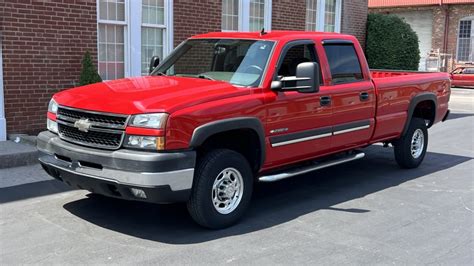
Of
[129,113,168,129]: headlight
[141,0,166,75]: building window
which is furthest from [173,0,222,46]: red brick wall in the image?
[129,113,168,129]: headlight

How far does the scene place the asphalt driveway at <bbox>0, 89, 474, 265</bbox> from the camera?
4.62 m

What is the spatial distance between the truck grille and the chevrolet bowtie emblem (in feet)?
0.07

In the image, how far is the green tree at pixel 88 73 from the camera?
9.37 meters

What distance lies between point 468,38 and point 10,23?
32474 millimetres

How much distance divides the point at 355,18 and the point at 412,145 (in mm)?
9949

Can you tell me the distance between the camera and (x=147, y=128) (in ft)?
15.4

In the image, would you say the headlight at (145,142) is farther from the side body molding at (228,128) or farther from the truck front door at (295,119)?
the truck front door at (295,119)

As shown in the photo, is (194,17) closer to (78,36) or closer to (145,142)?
(78,36)

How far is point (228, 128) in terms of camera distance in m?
5.15

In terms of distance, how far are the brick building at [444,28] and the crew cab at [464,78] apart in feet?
12.3

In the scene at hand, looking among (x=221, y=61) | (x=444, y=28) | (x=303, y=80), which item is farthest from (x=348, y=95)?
(x=444, y=28)

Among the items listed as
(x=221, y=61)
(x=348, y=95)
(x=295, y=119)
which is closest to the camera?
(x=295, y=119)

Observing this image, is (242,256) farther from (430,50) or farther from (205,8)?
(430,50)

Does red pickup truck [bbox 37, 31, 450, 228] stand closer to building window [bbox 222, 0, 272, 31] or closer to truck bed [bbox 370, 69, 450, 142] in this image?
truck bed [bbox 370, 69, 450, 142]
